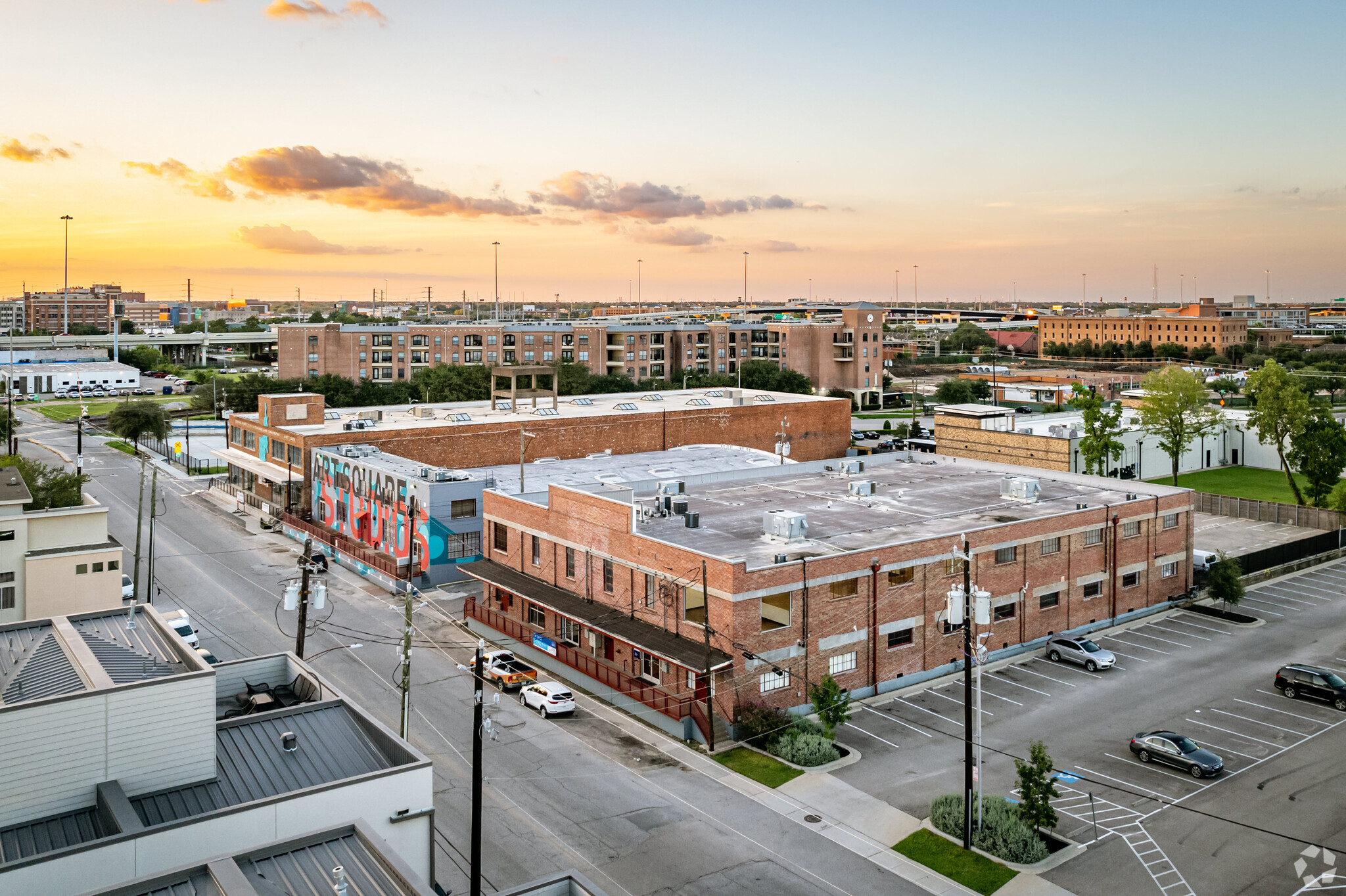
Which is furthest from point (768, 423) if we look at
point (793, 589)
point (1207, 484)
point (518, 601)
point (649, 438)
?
point (793, 589)

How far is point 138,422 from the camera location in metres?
99.9

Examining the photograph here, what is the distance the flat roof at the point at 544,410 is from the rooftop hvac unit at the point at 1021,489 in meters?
32.9

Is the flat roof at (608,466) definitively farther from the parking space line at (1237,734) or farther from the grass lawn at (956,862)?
the grass lawn at (956,862)

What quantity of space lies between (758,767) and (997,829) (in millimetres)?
7427

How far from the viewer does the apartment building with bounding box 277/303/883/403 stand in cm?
13600

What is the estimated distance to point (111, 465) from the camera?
294ft

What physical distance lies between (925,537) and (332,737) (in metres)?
23.5

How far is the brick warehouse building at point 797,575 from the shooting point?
34.1 metres

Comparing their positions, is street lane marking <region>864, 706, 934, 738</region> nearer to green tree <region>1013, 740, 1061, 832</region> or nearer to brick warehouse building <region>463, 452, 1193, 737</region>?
brick warehouse building <region>463, 452, 1193, 737</region>

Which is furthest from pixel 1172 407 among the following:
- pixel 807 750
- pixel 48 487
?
pixel 48 487

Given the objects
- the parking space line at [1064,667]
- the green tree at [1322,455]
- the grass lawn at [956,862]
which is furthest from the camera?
the green tree at [1322,455]

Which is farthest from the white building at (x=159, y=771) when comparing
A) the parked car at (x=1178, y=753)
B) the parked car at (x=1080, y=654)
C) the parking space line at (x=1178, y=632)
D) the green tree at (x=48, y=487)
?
the parking space line at (x=1178, y=632)

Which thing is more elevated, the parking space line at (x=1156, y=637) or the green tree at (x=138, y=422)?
the green tree at (x=138, y=422)

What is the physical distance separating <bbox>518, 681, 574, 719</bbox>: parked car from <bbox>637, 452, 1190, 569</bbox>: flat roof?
22.7 ft
